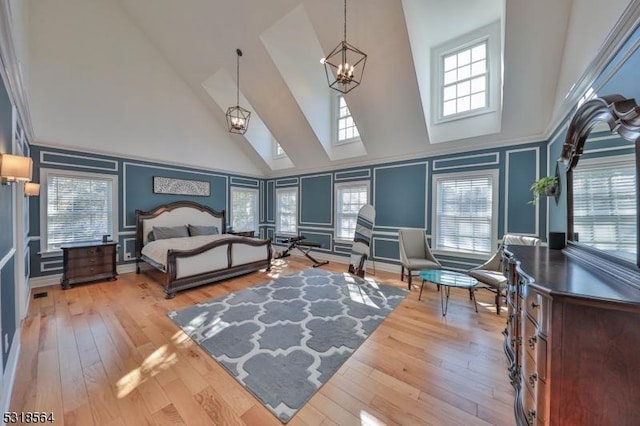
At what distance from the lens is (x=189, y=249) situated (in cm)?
387

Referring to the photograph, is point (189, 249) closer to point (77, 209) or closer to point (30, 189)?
point (30, 189)

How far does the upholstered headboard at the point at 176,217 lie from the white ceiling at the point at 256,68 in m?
1.12

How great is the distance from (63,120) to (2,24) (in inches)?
139

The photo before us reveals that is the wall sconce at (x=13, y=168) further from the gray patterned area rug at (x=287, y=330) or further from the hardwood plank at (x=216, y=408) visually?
the hardwood plank at (x=216, y=408)

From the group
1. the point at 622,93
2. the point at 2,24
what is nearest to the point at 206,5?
the point at 2,24

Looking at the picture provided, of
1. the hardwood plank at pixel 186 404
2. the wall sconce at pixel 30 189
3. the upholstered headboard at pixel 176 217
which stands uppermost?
the wall sconce at pixel 30 189

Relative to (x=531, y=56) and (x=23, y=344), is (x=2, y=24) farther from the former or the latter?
(x=531, y=56)

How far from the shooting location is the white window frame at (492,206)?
397 centimetres

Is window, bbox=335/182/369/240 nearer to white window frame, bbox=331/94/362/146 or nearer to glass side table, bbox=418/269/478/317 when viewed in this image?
white window frame, bbox=331/94/362/146

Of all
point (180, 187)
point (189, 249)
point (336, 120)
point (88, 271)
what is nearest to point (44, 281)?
point (88, 271)

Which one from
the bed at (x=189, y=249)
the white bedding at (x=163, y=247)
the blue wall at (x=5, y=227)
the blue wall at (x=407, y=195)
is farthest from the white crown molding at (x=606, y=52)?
the white bedding at (x=163, y=247)

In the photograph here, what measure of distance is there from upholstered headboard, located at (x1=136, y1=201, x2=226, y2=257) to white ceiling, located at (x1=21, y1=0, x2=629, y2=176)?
3.68ft

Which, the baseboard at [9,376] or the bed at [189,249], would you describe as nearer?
the baseboard at [9,376]

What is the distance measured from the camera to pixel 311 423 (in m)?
1.47
